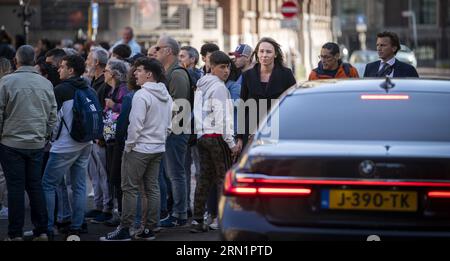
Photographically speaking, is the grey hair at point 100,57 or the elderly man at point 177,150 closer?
the elderly man at point 177,150

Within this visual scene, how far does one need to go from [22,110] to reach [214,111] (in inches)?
77.3

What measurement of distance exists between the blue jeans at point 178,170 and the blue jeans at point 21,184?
5.79 ft

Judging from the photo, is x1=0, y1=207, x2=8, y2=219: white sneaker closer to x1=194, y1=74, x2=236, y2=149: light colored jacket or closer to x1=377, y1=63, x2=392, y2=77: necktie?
x1=194, y1=74, x2=236, y2=149: light colored jacket

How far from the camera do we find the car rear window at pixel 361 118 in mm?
7031

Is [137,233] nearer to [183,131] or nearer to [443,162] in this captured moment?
[183,131]

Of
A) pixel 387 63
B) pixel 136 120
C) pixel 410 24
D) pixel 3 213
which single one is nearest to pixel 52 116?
pixel 136 120

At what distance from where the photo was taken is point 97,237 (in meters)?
11.0

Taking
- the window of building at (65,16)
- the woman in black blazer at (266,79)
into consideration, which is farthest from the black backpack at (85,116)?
the window of building at (65,16)

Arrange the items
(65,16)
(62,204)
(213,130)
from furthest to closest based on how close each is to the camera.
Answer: (65,16) < (62,204) < (213,130)

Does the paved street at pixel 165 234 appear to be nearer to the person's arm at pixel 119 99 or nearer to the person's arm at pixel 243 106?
the person's arm at pixel 243 106

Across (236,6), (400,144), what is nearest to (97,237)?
(400,144)

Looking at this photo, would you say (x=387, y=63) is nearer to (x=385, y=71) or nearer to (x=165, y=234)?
(x=385, y=71)

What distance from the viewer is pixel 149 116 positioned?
1030cm

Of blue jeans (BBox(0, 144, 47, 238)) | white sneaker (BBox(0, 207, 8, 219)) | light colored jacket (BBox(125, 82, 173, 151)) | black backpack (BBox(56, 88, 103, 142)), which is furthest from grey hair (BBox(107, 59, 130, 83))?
white sneaker (BBox(0, 207, 8, 219))
